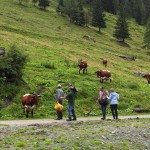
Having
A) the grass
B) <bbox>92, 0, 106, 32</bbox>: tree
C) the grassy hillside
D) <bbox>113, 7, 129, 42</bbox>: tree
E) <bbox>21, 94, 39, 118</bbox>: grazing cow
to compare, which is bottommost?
the grass

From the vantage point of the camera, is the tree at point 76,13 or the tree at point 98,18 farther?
the tree at point 98,18

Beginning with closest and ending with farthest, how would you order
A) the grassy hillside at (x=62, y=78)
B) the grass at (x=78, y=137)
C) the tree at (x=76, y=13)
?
1. the grass at (x=78, y=137)
2. the grassy hillside at (x=62, y=78)
3. the tree at (x=76, y=13)

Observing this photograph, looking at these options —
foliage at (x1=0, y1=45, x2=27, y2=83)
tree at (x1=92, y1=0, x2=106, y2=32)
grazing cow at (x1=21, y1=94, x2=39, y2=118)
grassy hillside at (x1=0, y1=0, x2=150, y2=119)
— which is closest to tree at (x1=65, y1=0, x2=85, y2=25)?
tree at (x1=92, y1=0, x2=106, y2=32)

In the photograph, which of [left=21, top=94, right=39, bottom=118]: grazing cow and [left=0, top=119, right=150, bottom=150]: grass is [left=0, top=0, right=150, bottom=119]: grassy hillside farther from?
[left=0, top=119, right=150, bottom=150]: grass

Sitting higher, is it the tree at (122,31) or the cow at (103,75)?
the tree at (122,31)

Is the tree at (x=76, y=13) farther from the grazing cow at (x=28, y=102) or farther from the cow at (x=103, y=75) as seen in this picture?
the grazing cow at (x=28, y=102)

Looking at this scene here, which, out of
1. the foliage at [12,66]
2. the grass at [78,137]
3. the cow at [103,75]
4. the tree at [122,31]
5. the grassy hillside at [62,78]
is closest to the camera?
the grass at [78,137]

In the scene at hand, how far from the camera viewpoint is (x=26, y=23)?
91.2 meters

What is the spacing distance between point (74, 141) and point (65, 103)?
1496cm

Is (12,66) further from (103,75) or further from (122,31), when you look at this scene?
(122,31)

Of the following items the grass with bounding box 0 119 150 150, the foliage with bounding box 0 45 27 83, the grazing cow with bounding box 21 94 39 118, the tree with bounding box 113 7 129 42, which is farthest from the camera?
the tree with bounding box 113 7 129 42

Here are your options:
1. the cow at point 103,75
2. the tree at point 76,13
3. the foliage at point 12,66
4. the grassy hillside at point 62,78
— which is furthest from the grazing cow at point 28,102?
the tree at point 76,13

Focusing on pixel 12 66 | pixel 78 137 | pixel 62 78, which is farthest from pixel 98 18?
pixel 78 137

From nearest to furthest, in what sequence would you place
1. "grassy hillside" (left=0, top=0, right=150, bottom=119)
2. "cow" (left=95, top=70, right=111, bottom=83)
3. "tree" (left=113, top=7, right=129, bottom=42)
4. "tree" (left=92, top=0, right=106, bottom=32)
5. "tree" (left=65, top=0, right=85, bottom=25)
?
"grassy hillside" (left=0, top=0, right=150, bottom=119) < "cow" (left=95, top=70, right=111, bottom=83) < "tree" (left=113, top=7, right=129, bottom=42) < "tree" (left=65, top=0, right=85, bottom=25) < "tree" (left=92, top=0, right=106, bottom=32)
